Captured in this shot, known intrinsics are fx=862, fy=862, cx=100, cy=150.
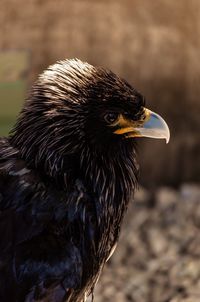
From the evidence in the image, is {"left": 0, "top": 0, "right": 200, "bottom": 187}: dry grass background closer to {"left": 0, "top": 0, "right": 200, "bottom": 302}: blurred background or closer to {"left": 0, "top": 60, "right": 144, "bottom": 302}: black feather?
{"left": 0, "top": 0, "right": 200, "bottom": 302}: blurred background

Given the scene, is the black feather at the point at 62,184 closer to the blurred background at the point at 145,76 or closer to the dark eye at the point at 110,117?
the dark eye at the point at 110,117

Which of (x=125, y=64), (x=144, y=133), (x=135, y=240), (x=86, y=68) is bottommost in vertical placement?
(x=135, y=240)

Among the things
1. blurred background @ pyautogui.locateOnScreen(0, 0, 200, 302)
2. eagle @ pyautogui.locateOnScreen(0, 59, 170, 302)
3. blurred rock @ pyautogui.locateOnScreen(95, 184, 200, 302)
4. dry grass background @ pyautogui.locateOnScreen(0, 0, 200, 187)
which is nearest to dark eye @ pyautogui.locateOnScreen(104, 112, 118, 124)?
eagle @ pyautogui.locateOnScreen(0, 59, 170, 302)

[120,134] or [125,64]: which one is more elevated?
[120,134]

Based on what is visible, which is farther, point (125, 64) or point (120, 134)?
point (125, 64)

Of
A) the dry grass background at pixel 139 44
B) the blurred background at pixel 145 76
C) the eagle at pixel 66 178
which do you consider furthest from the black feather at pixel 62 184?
the dry grass background at pixel 139 44

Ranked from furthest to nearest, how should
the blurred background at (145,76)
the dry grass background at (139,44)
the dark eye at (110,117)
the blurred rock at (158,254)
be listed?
the dry grass background at (139,44), the blurred background at (145,76), the blurred rock at (158,254), the dark eye at (110,117)

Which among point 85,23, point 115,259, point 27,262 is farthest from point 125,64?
point 27,262

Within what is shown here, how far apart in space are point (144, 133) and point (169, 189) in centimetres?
335

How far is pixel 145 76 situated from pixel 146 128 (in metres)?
3.02

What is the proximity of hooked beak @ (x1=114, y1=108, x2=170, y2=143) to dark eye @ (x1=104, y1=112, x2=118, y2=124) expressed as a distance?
0.16 feet

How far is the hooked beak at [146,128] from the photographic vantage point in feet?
12.7

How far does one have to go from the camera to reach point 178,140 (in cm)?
713

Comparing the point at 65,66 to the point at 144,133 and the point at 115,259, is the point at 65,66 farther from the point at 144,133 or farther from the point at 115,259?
the point at 115,259
